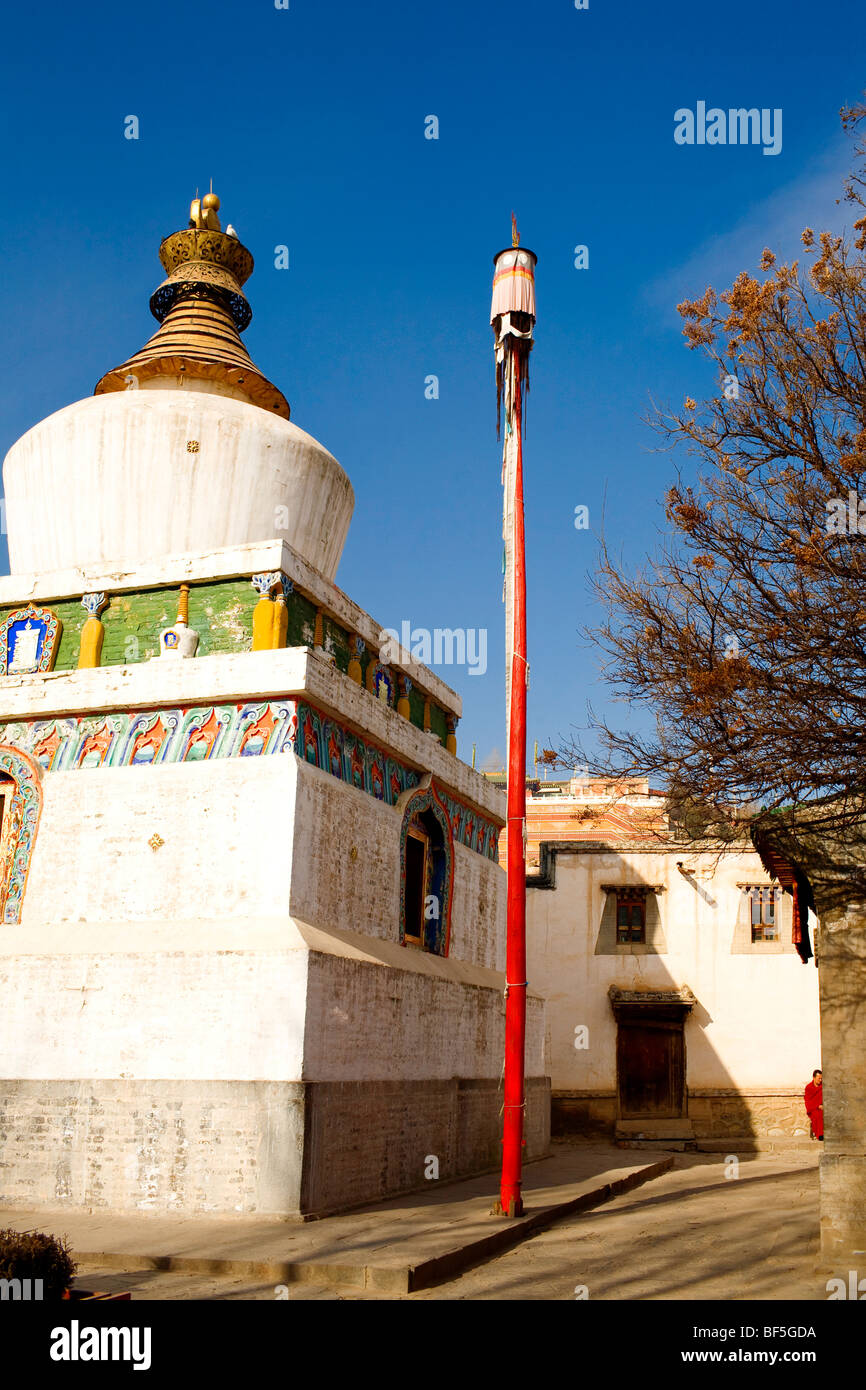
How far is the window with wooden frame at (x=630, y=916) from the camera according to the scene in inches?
939

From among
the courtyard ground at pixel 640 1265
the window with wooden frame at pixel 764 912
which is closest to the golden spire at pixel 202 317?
the courtyard ground at pixel 640 1265

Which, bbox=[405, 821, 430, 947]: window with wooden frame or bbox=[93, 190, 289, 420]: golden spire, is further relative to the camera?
bbox=[93, 190, 289, 420]: golden spire

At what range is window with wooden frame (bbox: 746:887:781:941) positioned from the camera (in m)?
23.1

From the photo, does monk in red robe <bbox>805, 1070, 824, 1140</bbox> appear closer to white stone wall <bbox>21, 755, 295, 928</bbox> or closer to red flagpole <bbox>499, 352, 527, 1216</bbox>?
red flagpole <bbox>499, 352, 527, 1216</bbox>

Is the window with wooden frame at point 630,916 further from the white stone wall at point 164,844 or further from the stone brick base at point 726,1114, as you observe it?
the white stone wall at point 164,844

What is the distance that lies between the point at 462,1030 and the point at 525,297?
9.03m

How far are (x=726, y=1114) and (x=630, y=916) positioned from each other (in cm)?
407

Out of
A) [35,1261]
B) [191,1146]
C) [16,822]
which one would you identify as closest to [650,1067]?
[191,1146]

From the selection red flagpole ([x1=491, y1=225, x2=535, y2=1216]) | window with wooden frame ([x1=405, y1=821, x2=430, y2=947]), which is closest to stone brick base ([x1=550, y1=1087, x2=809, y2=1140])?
window with wooden frame ([x1=405, y1=821, x2=430, y2=947])

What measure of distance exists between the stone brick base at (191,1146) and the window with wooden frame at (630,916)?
481 inches

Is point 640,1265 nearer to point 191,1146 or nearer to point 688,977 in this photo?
point 191,1146

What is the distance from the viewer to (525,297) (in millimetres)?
13055

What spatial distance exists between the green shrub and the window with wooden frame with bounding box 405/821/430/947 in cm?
928

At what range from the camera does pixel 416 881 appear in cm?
1614
